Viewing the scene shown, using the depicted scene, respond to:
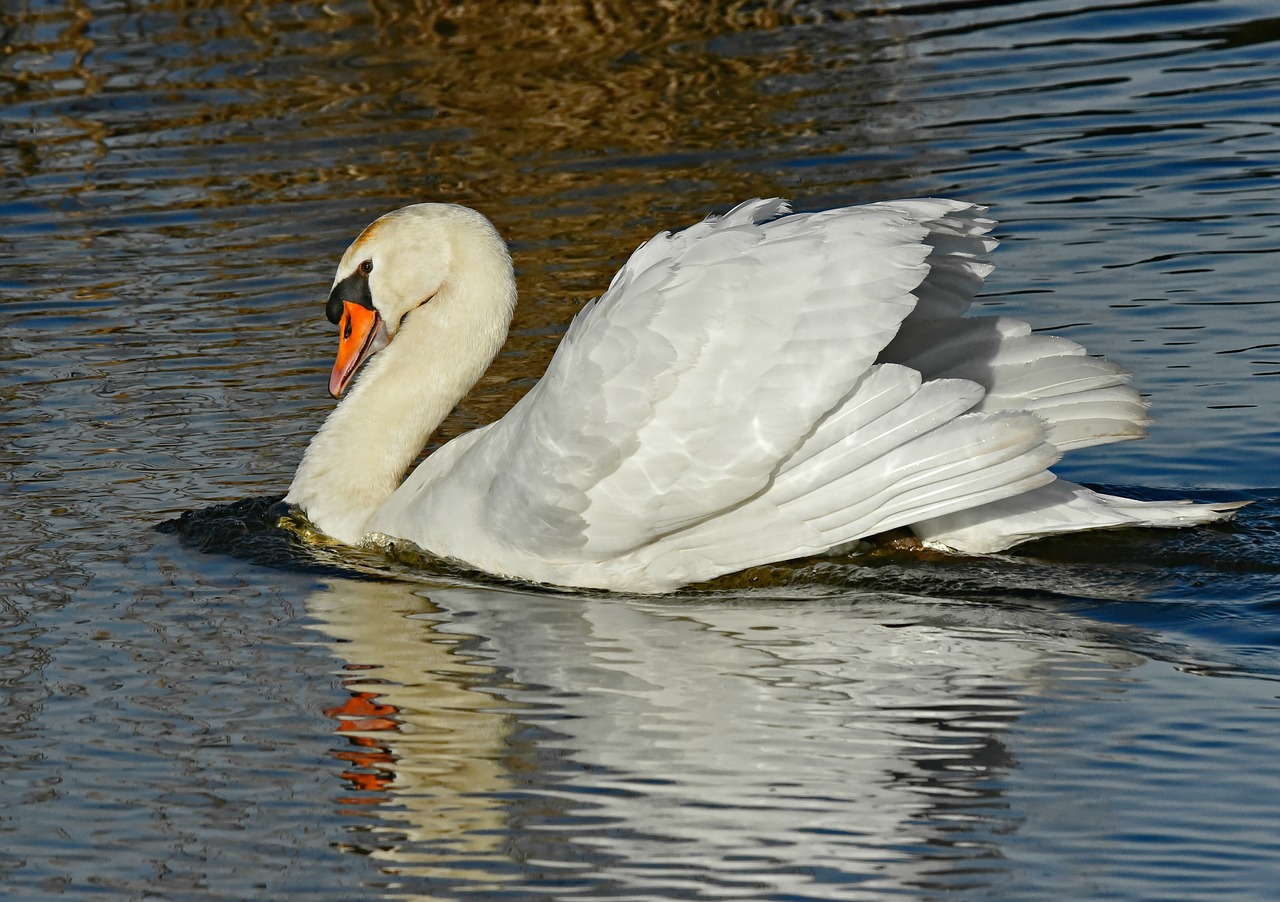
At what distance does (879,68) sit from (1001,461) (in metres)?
9.11

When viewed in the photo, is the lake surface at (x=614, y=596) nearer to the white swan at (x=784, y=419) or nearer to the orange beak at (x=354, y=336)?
the white swan at (x=784, y=419)

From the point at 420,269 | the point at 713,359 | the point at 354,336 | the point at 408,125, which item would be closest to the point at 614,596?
the point at 713,359

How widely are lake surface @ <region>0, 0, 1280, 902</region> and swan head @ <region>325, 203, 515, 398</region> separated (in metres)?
0.95

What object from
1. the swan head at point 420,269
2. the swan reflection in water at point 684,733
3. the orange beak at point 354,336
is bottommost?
the swan reflection in water at point 684,733

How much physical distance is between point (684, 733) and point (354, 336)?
3.14 metres

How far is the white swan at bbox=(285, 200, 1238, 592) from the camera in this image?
6.67 m

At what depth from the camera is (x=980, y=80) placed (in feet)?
48.7

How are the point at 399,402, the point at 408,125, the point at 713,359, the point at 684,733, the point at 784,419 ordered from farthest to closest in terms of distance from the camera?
1. the point at 408,125
2. the point at 399,402
3. the point at 713,359
4. the point at 784,419
5. the point at 684,733

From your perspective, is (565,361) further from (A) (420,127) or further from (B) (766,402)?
(A) (420,127)

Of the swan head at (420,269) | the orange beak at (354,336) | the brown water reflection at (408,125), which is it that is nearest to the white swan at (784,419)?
the swan head at (420,269)

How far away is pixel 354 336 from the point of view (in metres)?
8.33

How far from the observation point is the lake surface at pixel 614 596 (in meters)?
5.17

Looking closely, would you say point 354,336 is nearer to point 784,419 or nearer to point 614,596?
point 614,596

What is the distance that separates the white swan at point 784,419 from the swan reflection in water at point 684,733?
302 millimetres
